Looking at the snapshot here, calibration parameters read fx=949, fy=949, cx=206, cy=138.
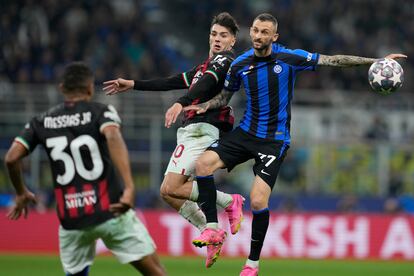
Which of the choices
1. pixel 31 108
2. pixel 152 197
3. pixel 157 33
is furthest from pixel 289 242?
pixel 157 33

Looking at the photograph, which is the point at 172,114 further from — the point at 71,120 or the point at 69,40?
the point at 69,40

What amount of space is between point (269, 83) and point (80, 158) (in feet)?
8.19

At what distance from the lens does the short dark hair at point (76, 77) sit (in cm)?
741

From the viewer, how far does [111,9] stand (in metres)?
22.5

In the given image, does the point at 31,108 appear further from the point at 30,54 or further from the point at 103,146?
the point at 103,146

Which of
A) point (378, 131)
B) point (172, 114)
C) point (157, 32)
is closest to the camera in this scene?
point (172, 114)

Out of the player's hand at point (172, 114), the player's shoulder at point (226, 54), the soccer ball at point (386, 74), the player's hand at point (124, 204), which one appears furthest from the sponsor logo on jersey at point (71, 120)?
the soccer ball at point (386, 74)

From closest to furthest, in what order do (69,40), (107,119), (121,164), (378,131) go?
(121,164) < (107,119) < (378,131) < (69,40)

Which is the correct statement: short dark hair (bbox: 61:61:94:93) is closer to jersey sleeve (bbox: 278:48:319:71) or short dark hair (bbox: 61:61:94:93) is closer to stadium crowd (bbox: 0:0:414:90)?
jersey sleeve (bbox: 278:48:319:71)

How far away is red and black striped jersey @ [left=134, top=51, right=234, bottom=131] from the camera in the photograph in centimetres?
925

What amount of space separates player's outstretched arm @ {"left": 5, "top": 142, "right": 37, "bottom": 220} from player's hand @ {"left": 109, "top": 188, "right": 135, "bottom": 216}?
0.82 meters

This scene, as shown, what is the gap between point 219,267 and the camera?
55.7 ft

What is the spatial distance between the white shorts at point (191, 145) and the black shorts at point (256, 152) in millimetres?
245

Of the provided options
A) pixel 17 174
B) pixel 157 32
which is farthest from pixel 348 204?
pixel 17 174
